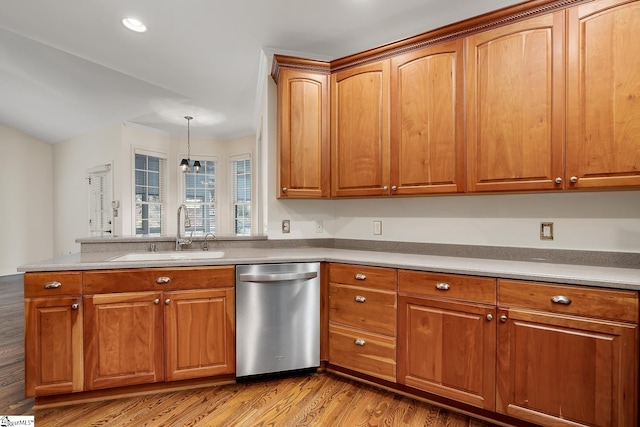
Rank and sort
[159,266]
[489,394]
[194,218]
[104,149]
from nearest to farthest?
1. [489,394]
2. [159,266]
3. [104,149]
4. [194,218]

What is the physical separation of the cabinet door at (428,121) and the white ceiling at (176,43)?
0.42 m

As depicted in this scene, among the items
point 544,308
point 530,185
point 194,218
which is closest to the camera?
point 544,308

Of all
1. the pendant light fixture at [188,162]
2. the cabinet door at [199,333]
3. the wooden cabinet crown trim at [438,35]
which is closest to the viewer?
the wooden cabinet crown trim at [438,35]

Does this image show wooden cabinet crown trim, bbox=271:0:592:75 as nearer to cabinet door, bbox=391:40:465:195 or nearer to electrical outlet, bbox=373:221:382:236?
cabinet door, bbox=391:40:465:195

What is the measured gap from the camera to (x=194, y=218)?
6.52m

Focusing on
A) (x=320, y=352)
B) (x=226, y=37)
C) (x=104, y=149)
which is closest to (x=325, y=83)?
(x=226, y=37)

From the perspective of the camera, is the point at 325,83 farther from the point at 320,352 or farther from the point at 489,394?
the point at 489,394

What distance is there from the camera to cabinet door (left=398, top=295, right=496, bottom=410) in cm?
175

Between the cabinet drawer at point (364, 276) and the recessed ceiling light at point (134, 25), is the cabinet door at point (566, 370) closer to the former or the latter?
the cabinet drawer at point (364, 276)

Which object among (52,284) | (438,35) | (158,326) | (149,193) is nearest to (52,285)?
(52,284)

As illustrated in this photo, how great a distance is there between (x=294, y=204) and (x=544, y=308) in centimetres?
195

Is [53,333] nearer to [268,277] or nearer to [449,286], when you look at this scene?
[268,277]

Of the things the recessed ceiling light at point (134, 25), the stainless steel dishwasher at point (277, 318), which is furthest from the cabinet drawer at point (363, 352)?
the recessed ceiling light at point (134, 25)

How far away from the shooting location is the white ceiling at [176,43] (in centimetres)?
234
